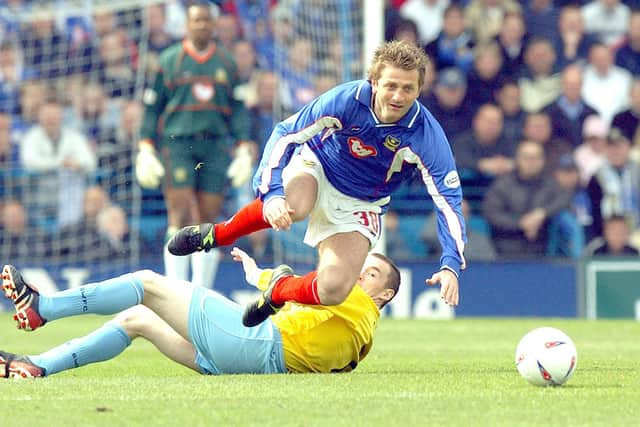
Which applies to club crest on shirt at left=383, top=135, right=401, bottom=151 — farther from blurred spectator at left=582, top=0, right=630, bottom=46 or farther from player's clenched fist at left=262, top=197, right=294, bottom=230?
blurred spectator at left=582, top=0, right=630, bottom=46

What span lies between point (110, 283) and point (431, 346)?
14.3 ft

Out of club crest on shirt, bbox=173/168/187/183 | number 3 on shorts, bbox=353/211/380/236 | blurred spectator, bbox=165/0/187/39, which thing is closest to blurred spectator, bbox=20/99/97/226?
blurred spectator, bbox=165/0/187/39

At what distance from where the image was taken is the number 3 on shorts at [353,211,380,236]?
8.09m

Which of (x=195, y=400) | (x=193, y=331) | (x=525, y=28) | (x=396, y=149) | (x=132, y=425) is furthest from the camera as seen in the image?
(x=525, y=28)

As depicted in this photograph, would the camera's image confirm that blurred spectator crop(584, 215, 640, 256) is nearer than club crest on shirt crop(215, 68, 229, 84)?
No

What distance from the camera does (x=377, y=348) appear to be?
10188 mm

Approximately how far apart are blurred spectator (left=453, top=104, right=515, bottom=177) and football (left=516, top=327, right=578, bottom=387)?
967cm

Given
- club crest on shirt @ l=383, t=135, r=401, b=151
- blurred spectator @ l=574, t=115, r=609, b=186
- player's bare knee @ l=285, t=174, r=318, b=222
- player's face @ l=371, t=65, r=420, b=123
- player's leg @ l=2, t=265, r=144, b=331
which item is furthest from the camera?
blurred spectator @ l=574, t=115, r=609, b=186

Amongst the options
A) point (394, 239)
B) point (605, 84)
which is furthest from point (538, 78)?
point (394, 239)

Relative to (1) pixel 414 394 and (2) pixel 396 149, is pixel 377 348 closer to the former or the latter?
(2) pixel 396 149

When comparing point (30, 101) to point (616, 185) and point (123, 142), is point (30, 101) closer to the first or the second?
point (123, 142)

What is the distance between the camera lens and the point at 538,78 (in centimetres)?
1683

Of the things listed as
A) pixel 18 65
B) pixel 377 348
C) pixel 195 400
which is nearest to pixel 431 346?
pixel 377 348

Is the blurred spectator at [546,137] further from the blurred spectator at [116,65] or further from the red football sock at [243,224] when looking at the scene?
the red football sock at [243,224]
